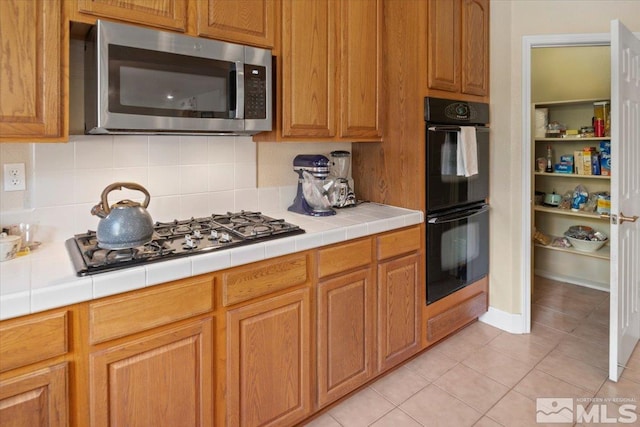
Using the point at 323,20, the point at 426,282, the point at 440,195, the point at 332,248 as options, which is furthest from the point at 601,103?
the point at 332,248

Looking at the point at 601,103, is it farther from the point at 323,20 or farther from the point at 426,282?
the point at 323,20

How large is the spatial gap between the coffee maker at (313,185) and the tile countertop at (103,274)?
213mm

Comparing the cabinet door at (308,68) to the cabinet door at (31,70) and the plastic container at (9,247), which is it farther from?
the plastic container at (9,247)

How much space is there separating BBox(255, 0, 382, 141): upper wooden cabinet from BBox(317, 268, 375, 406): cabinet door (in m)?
0.78

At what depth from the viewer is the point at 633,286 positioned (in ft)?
7.89

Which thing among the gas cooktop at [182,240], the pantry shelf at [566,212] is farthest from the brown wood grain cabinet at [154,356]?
the pantry shelf at [566,212]

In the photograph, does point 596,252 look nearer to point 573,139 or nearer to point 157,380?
point 573,139

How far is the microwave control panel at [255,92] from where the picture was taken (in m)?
1.75

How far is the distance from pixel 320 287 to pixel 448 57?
1.60m

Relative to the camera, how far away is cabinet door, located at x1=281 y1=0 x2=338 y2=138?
1909 mm

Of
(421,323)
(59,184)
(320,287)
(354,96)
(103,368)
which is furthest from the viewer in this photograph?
(421,323)

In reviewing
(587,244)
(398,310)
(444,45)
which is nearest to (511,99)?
(444,45)

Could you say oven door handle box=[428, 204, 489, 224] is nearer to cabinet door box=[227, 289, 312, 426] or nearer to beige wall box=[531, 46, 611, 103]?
cabinet door box=[227, 289, 312, 426]

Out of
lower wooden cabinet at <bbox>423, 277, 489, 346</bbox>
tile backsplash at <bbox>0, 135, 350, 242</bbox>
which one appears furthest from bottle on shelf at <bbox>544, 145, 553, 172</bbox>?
tile backsplash at <bbox>0, 135, 350, 242</bbox>
